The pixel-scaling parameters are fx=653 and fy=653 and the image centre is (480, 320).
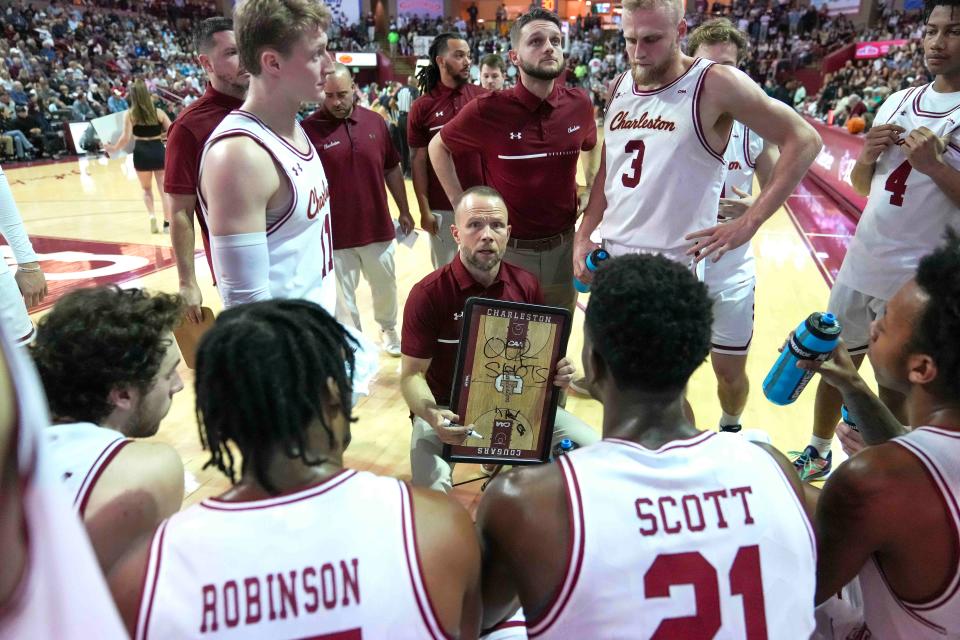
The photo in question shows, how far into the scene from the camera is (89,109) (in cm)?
1695

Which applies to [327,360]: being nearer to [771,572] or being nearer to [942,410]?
[771,572]

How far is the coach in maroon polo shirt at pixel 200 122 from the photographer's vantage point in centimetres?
308

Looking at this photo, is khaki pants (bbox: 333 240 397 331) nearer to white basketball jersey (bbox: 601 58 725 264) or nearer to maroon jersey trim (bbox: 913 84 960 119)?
white basketball jersey (bbox: 601 58 725 264)

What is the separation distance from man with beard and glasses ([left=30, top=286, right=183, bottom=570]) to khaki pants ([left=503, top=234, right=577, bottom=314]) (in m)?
2.03

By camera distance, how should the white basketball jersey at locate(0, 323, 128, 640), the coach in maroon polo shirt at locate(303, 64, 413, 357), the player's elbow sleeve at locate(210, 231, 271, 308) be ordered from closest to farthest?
the white basketball jersey at locate(0, 323, 128, 640) < the player's elbow sleeve at locate(210, 231, 271, 308) < the coach in maroon polo shirt at locate(303, 64, 413, 357)

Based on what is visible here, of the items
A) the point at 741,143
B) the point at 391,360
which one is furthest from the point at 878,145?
the point at 391,360

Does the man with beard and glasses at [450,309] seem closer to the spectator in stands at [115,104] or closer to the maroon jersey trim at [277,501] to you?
the maroon jersey trim at [277,501]

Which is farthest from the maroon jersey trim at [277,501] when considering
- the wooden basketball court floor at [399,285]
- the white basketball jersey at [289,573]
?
the wooden basketball court floor at [399,285]

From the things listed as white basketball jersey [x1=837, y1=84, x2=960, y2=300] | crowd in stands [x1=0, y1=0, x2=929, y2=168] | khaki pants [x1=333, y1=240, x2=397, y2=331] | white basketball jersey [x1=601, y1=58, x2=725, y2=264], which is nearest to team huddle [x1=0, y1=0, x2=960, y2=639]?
white basketball jersey [x1=601, y1=58, x2=725, y2=264]

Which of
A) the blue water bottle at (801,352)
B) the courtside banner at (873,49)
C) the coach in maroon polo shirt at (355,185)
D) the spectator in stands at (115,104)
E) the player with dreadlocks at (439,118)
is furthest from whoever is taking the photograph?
the courtside banner at (873,49)

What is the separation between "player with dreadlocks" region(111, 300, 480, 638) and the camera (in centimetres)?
104

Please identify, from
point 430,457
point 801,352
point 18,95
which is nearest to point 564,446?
point 430,457

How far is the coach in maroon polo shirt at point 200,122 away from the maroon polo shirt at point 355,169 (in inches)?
30.3

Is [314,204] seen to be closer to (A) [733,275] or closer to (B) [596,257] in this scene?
(B) [596,257]
